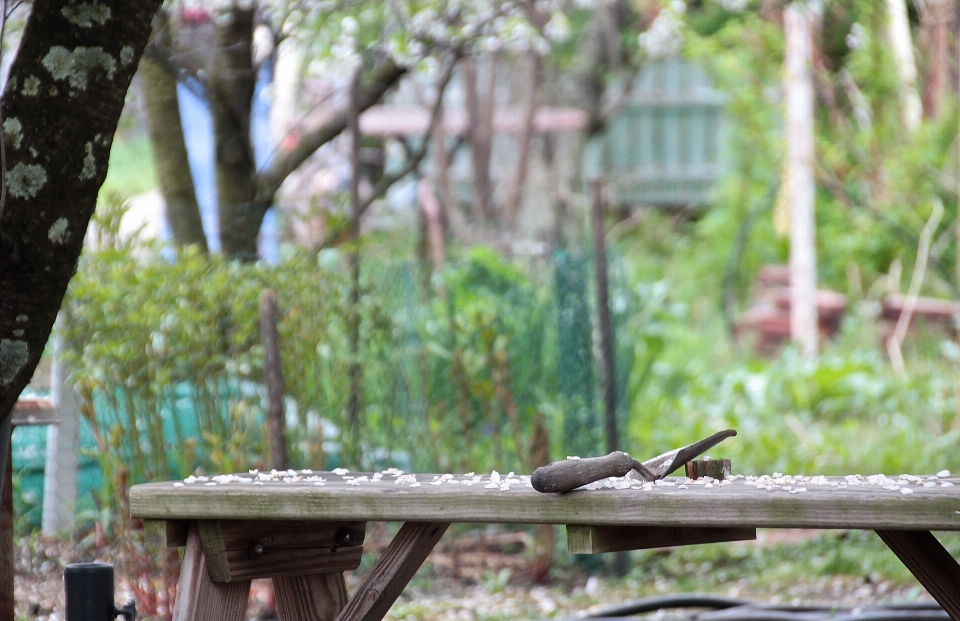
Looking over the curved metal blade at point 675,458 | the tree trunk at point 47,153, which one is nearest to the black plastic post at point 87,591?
the tree trunk at point 47,153

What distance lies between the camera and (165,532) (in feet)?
Result: 8.55

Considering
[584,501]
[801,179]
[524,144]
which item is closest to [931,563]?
[584,501]

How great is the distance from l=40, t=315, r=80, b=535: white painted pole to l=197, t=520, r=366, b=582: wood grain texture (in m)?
1.97

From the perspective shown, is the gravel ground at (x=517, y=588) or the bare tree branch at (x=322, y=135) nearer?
the gravel ground at (x=517, y=588)

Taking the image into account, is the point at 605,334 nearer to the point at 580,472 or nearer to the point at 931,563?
the point at 931,563

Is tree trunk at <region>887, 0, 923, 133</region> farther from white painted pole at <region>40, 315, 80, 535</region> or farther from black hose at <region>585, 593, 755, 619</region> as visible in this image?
white painted pole at <region>40, 315, 80, 535</region>

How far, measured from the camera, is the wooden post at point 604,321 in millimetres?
5953

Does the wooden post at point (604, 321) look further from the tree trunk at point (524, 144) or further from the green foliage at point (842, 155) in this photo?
the tree trunk at point (524, 144)

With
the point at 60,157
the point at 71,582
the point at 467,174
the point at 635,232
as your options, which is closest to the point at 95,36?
the point at 60,157

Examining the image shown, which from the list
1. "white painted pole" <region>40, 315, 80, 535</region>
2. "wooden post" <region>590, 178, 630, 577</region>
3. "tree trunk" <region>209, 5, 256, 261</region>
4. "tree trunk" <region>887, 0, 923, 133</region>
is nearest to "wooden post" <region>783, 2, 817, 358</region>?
"tree trunk" <region>887, 0, 923, 133</region>

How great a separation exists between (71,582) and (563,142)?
12338mm

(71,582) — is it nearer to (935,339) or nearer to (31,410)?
(31,410)

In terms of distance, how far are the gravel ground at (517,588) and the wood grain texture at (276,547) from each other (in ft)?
5.13

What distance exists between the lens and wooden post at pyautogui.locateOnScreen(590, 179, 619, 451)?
5.95 m
